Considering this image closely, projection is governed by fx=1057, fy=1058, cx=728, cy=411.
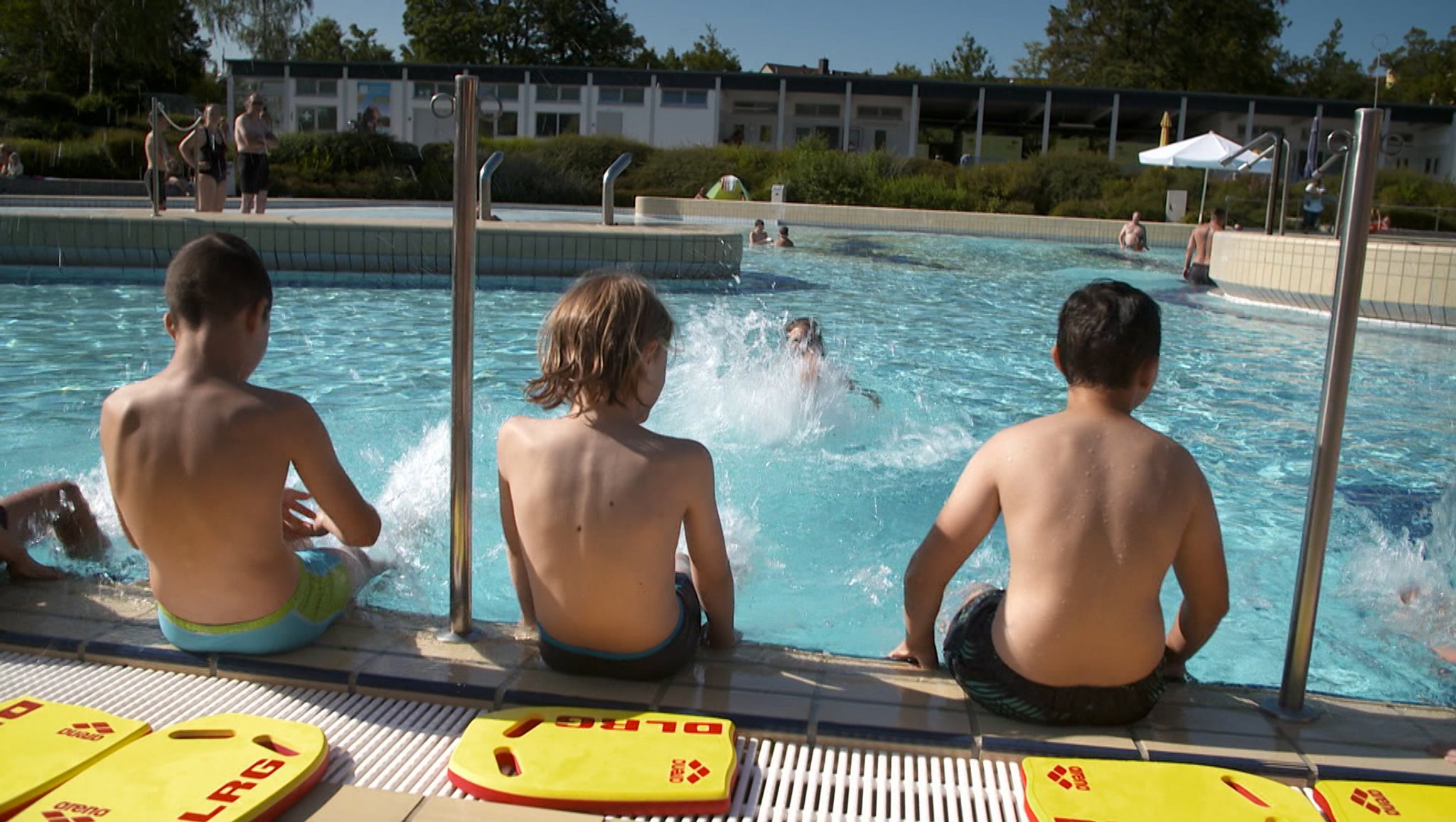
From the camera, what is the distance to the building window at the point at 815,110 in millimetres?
44531

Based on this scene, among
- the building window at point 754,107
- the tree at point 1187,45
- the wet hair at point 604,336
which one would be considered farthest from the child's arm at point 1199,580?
the tree at point 1187,45

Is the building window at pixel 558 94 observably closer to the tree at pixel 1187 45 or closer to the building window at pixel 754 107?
the building window at pixel 754 107

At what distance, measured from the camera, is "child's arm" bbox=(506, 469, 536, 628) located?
228 cm

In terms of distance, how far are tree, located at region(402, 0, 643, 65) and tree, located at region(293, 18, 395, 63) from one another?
16859 millimetres

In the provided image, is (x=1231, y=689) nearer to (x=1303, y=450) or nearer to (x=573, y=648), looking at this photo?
(x=573, y=648)

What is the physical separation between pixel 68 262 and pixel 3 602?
9580 mm

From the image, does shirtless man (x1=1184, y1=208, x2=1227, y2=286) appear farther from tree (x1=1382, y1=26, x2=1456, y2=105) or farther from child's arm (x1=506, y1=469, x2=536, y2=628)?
tree (x1=1382, y1=26, x2=1456, y2=105)

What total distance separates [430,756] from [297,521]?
→ 1.16m

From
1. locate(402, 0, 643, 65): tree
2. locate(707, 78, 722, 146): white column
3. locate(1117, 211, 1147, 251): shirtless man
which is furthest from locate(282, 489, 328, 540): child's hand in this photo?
locate(402, 0, 643, 65): tree

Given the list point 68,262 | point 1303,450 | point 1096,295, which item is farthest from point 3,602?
point 68,262

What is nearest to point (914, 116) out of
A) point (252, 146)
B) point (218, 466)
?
point (252, 146)

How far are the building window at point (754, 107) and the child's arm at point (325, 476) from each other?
44140 millimetres

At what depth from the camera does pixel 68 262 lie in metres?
10.5

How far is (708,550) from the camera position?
227cm
